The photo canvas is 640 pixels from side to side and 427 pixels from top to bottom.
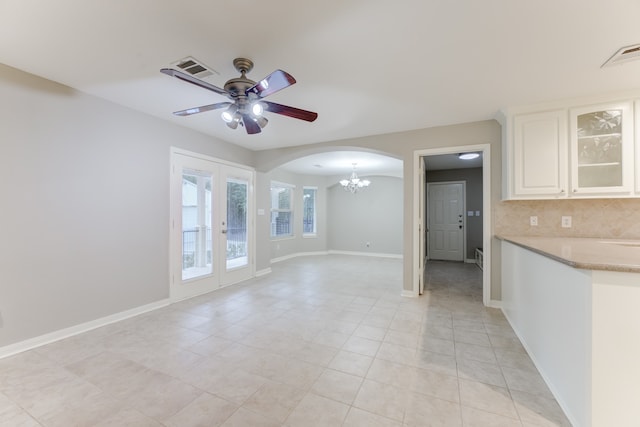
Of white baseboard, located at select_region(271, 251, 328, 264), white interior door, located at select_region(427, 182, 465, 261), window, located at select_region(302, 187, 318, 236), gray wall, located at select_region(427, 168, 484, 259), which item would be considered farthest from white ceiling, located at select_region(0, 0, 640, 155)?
window, located at select_region(302, 187, 318, 236)

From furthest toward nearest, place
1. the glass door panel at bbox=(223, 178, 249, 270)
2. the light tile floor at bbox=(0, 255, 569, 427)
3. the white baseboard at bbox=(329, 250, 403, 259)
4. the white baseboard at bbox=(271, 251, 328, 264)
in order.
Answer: the white baseboard at bbox=(329, 250, 403, 259) < the white baseboard at bbox=(271, 251, 328, 264) < the glass door panel at bbox=(223, 178, 249, 270) < the light tile floor at bbox=(0, 255, 569, 427)

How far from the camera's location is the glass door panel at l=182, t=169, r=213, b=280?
3.93 meters

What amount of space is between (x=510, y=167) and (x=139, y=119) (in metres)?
4.58

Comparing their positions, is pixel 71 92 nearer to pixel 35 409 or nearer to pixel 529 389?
pixel 35 409

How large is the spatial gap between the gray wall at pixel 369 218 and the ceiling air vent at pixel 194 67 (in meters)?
6.31

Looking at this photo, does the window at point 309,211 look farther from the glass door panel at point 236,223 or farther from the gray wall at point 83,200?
the gray wall at point 83,200

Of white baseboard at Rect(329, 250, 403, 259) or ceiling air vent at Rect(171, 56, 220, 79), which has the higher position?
ceiling air vent at Rect(171, 56, 220, 79)

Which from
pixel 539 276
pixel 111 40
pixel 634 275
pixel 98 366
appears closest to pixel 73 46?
pixel 111 40

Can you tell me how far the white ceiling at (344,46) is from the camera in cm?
166

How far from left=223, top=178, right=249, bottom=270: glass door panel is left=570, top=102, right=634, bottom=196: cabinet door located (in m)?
4.69

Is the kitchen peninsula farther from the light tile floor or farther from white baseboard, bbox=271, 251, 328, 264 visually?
white baseboard, bbox=271, 251, 328, 264

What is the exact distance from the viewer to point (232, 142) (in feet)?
15.2

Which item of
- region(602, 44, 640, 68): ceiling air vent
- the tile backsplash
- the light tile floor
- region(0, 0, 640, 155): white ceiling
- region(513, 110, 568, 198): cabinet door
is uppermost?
region(0, 0, 640, 155): white ceiling

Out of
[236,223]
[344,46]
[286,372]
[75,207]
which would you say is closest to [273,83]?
[344,46]
